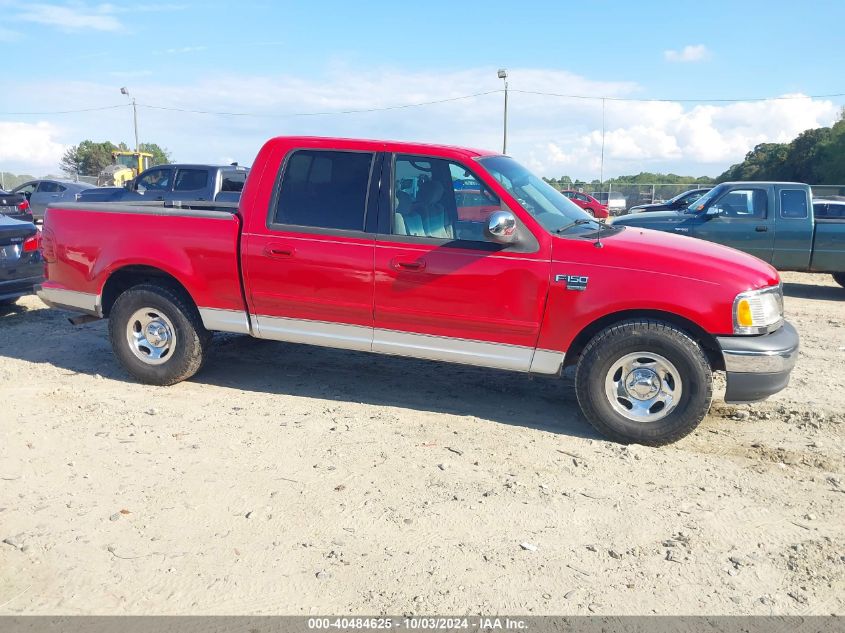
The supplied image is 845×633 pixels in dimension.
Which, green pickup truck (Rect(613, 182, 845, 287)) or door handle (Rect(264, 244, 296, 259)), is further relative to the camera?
green pickup truck (Rect(613, 182, 845, 287))

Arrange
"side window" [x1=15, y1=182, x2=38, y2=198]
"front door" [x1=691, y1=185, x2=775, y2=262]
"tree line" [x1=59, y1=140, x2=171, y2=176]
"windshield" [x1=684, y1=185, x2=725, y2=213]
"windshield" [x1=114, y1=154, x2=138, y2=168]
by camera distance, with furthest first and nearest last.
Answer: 1. "tree line" [x1=59, y1=140, x2=171, y2=176]
2. "windshield" [x1=114, y1=154, x2=138, y2=168]
3. "side window" [x1=15, y1=182, x2=38, y2=198]
4. "windshield" [x1=684, y1=185, x2=725, y2=213]
5. "front door" [x1=691, y1=185, x2=775, y2=262]

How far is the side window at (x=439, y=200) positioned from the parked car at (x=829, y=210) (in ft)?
28.9

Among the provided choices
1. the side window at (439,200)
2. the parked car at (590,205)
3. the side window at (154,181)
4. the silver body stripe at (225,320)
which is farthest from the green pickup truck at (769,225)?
the parked car at (590,205)

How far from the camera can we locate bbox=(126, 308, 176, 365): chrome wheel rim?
5953 mm

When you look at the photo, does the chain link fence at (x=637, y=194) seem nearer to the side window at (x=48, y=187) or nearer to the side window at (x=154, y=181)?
the side window at (x=48, y=187)

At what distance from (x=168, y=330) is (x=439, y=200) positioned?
8.40 feet

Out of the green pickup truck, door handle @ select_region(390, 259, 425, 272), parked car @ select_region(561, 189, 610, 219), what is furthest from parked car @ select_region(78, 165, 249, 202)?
parked car @ select_region(561, 189, 610, 219)

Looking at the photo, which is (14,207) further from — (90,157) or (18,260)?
(90,157)

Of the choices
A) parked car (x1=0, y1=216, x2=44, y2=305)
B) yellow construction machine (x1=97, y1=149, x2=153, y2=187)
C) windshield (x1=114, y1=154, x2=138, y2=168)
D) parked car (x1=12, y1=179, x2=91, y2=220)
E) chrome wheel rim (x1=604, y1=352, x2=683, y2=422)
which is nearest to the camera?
chrome wheel rim (x1=604, y1=352, x2=683, y2=422)

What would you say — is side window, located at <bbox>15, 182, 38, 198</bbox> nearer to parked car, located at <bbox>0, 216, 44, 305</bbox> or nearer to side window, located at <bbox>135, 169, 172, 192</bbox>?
side window, located at <bbox>135, 169, 172, 192</bbox>

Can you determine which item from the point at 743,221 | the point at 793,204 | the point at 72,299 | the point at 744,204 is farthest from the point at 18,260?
the point at 793,204

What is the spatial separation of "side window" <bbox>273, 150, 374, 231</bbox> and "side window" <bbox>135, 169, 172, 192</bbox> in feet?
33.5

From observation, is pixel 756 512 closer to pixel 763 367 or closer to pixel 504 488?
pixel 763 367

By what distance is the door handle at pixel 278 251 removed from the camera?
5.41 metres
